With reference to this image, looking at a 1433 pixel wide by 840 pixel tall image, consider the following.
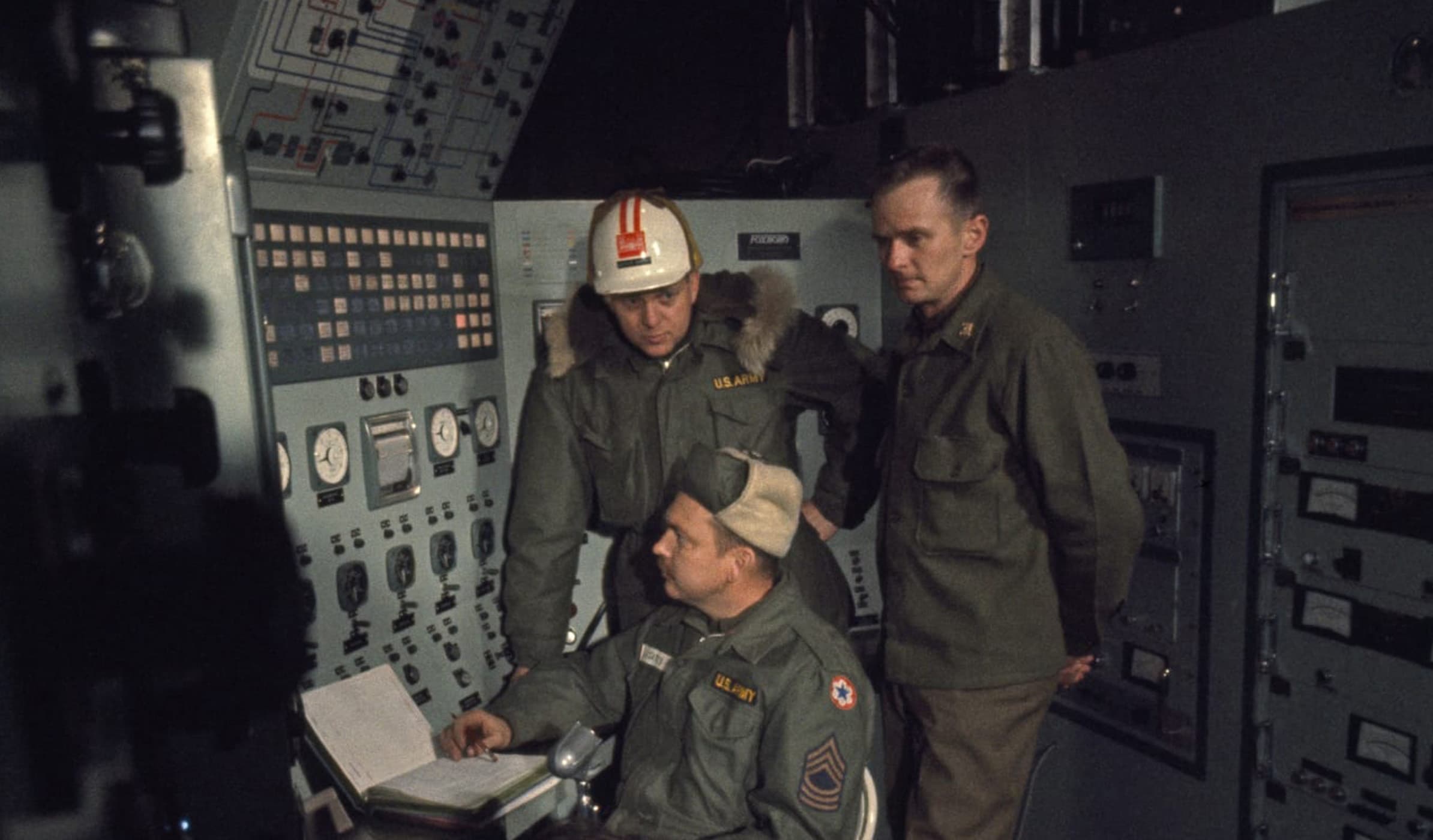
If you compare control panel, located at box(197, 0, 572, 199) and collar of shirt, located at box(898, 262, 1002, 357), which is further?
collar of shirt, located at box(898, 262, 1002, 357)

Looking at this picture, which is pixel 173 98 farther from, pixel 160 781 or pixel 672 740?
pixel 672 740

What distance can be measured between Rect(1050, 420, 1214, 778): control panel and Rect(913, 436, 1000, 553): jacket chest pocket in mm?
621

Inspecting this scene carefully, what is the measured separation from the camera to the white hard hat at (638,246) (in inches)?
88.9

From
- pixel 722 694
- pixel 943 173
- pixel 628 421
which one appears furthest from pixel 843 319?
pixel 722 694

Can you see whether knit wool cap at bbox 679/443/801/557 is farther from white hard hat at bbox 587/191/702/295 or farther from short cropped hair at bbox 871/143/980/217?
short cropped hair at bbox 871/143/980/217

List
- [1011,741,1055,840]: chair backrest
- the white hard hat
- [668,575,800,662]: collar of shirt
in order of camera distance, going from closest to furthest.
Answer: [668,575,800,662]: collar of shirt
the white hard hat
[1011,741,1055,840]: chair backrest

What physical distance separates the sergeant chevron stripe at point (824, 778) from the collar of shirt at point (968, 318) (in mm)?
843

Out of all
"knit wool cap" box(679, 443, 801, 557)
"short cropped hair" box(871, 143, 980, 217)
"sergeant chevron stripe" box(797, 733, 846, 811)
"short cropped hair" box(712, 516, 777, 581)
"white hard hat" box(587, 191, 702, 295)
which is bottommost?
"sergeant chevron stripe" box(797, 733, 846, 811)

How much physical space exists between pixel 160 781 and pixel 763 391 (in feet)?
5.75

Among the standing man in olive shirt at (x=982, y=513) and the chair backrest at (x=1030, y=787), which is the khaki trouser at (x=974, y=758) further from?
the chair backrest at (x=1030, y=787)

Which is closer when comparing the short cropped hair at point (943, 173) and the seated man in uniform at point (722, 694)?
the seated man in uniform at point (722, 694)

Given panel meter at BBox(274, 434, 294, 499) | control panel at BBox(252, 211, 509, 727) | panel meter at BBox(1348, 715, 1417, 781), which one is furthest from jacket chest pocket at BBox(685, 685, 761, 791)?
panel meter at BBox(1348, 715, 1417, 781)

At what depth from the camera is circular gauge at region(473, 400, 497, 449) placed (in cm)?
259

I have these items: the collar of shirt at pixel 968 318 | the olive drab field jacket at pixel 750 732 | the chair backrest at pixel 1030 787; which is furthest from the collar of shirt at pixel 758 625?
the chair backrest at pixel 1030 787
